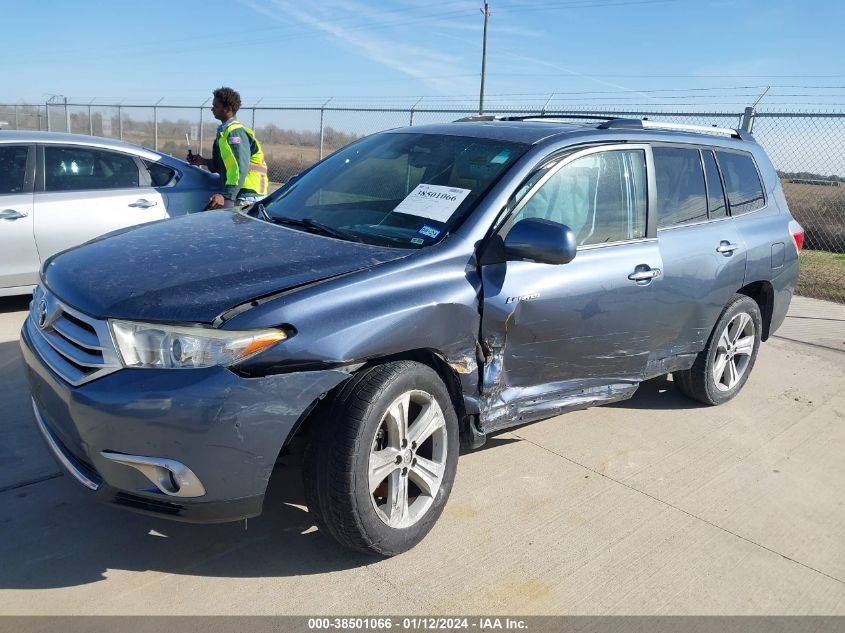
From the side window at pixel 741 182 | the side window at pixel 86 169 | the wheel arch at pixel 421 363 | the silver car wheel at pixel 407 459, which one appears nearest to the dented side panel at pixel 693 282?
the side window at pixel 741 182

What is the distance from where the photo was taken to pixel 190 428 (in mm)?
2424

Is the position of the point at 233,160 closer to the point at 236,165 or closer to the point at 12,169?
the point at 236,165

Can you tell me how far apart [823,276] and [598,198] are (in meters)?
7.48

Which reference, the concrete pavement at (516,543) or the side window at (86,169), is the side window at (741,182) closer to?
the concrete pavement at (516,543)

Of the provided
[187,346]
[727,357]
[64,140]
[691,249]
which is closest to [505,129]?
[691,249]

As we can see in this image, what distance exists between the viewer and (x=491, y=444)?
413 cm

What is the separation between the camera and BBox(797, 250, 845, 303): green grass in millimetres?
9000

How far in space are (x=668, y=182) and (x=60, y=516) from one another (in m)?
3.63

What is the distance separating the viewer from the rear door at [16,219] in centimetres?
579

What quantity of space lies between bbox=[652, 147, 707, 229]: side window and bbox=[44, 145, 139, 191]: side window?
180 inches

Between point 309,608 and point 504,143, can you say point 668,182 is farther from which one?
point 309,608

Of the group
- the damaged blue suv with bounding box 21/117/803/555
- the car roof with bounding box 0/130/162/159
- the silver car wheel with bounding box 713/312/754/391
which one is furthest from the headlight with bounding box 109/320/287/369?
the car roof with bounding box 0/130/162/159

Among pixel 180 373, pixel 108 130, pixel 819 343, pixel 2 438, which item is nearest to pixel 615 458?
pixel 180 373
